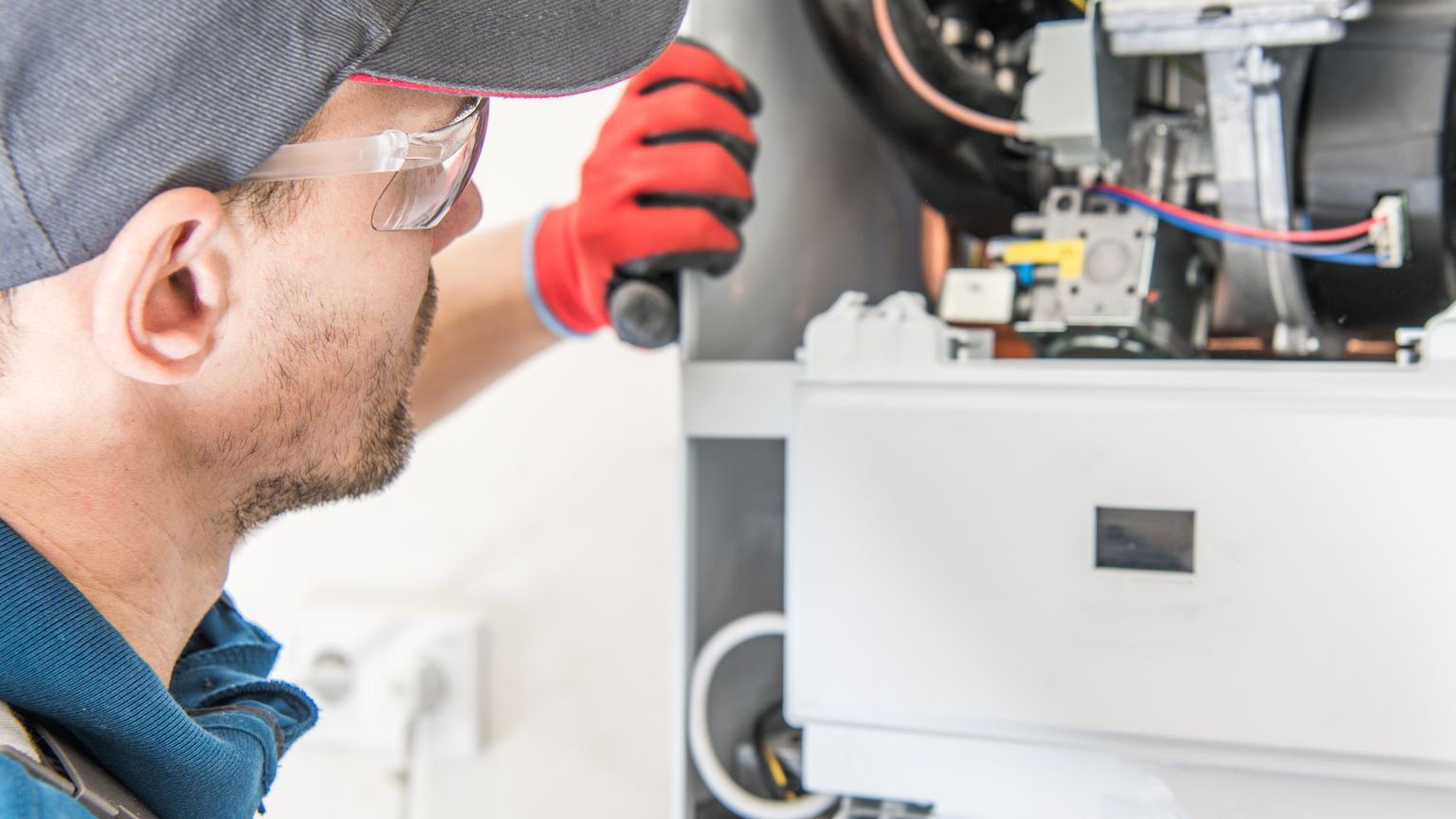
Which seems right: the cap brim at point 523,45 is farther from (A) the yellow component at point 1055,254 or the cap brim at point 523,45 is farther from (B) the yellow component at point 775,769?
(B) the yellow component at point 775,769

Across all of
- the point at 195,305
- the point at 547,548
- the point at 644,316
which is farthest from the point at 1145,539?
the point at 547,548

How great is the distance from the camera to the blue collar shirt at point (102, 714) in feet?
1.69

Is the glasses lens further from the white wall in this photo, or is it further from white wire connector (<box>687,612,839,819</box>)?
the white wall

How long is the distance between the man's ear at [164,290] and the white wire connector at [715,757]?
0.37 meters

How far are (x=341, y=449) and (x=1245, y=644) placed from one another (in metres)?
0.51

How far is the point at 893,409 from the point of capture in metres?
0.68

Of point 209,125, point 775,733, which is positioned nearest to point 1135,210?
point 775,733

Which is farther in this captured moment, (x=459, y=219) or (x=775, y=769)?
(x=775, y=769)

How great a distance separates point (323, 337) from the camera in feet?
2.01

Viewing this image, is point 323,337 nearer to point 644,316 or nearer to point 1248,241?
point 644,316

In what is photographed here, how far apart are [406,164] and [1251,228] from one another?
0.53m

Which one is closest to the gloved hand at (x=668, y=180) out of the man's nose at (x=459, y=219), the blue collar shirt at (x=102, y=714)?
the man's nose at (x=459, y=219)

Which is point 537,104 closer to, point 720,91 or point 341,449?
point 720,91

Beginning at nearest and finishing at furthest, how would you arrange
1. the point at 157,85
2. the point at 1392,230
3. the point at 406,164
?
the point at 157,85 → the point at 406,164 → the point at 1392,230
